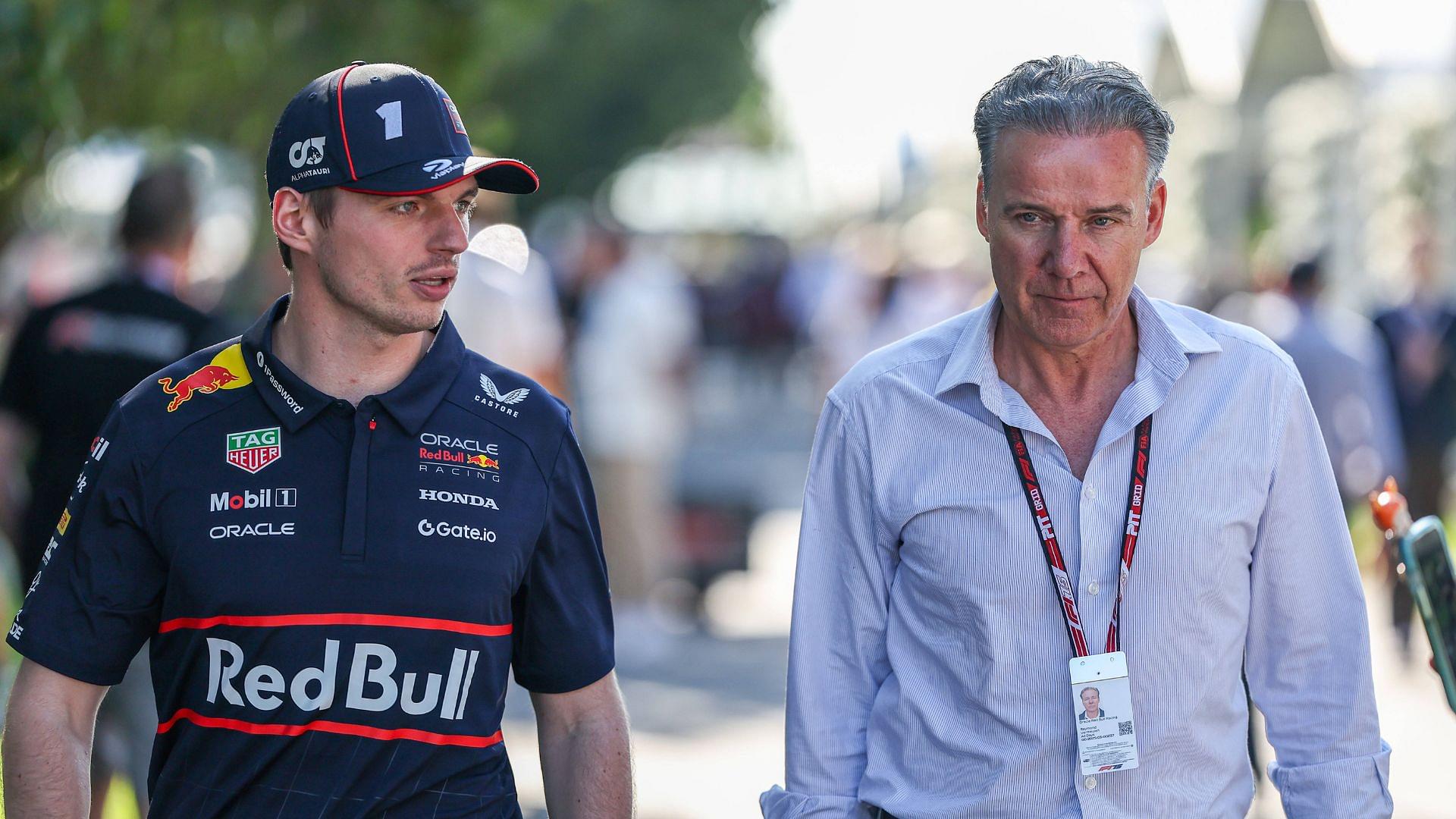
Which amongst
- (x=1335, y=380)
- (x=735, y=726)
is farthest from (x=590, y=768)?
(x=1335, y=380)

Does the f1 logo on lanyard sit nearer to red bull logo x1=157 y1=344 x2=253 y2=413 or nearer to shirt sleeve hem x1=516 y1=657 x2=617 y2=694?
shirt sleeve hem x1=516 y1=657 x2=617 y2=694

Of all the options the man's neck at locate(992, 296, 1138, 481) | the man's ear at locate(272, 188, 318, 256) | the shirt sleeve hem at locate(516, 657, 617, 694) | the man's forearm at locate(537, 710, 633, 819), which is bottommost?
the man's forearm at locate(537, 710, 633, 819)

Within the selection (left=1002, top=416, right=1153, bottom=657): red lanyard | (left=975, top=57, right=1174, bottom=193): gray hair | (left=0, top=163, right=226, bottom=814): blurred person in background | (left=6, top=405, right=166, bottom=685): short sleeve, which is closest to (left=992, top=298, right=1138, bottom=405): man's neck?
(left=1002, top=416, right=1153, bottom=657): red lanyard

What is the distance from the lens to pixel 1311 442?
3045mm

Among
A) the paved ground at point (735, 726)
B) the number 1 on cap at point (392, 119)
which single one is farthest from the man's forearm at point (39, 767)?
the paved ground at point (735, 726)

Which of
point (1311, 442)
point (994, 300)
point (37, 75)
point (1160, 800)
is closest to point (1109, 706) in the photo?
point (1160, 800)

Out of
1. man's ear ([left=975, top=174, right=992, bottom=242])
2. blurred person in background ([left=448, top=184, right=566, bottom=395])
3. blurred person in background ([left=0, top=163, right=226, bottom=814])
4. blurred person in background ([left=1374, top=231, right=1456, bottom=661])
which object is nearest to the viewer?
man's ear ([left=975, top=174, right=992, bottom=242])

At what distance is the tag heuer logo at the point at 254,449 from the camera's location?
2.87 m

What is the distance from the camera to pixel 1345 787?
295cm

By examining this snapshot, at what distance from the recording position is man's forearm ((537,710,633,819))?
3.07 m

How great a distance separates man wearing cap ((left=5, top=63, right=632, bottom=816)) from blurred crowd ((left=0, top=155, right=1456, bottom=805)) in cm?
99

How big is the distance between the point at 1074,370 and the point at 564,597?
3.29 feet

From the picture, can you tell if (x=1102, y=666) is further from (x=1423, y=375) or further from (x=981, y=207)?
(x=1423, y=375)

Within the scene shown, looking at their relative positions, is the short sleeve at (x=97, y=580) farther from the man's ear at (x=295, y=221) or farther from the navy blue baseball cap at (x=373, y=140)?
the navy blue baseball cap at (x=373, y=140)
